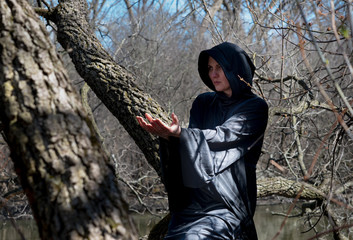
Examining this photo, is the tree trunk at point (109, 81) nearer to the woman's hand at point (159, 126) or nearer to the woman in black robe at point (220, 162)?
the woman in black robe at point (220, 162)

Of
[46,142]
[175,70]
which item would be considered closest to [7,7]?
[46,142]

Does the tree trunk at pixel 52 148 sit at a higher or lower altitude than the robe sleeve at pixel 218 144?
higher

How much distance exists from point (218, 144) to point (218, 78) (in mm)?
523

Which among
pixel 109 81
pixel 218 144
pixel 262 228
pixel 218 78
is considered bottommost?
pixel 262 228

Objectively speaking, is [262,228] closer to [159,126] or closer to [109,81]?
[109,81]

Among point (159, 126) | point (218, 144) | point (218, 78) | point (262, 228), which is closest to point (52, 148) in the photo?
point (159, 126)

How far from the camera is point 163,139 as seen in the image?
2.86 metres

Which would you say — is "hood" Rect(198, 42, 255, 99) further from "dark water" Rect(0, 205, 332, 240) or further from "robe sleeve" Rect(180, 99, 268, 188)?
"dark water" Rect(0, 205, 332, 240)

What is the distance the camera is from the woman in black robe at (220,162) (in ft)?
9.01

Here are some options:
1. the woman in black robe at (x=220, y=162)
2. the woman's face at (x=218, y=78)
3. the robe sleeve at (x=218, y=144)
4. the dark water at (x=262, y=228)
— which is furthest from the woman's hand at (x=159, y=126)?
the dark water at (x=262, y=228)

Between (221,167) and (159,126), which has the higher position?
(159,126)

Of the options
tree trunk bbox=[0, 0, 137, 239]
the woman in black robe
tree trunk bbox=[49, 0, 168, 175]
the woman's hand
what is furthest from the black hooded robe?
tree trunk bbox=[0, 0, 137, 239]

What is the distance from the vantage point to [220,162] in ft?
9.34

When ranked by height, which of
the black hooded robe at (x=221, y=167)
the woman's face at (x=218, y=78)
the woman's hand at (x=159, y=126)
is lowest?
the black hooded robe at (x=221, y=167)
